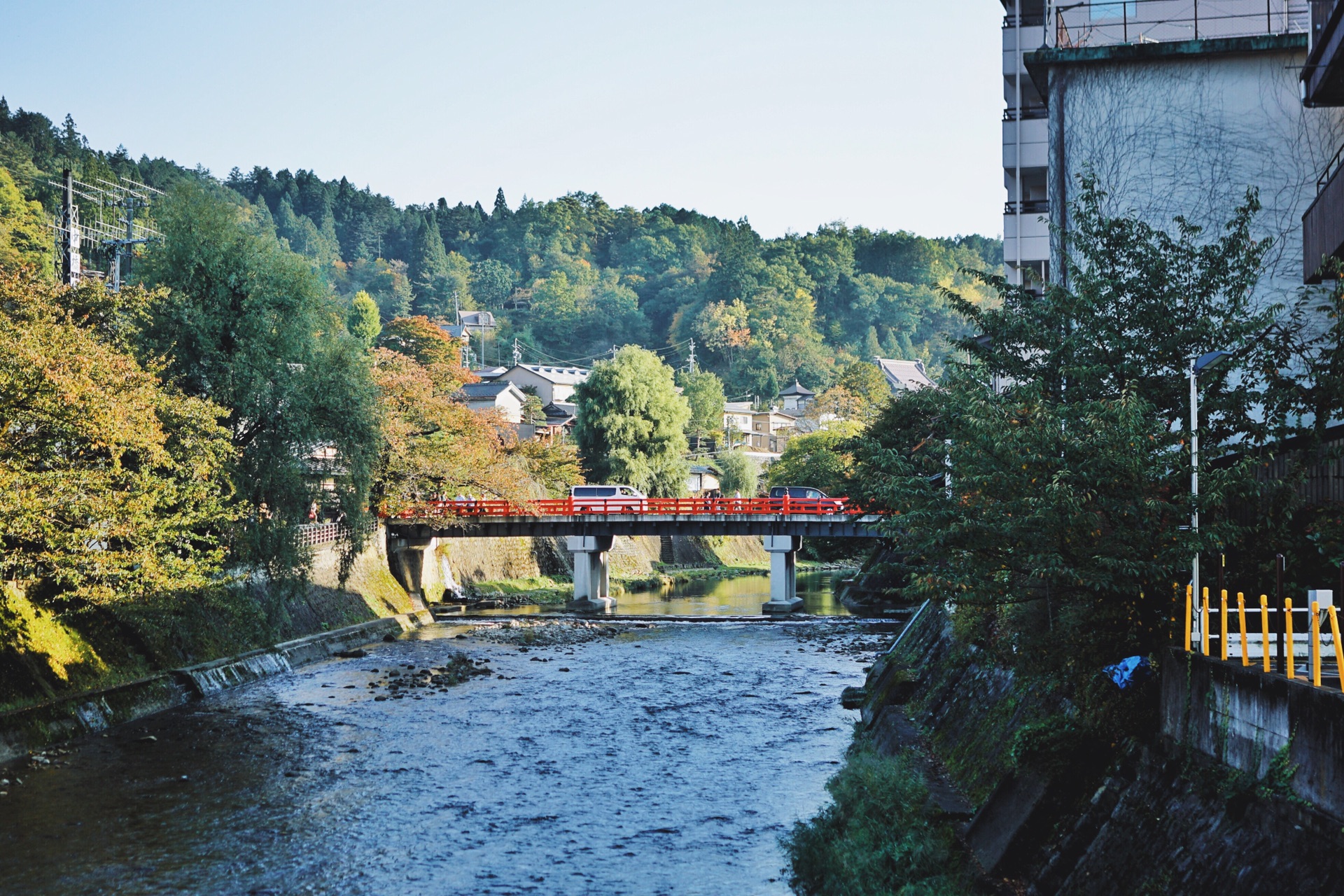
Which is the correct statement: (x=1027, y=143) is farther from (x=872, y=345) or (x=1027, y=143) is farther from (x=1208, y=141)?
(x=872, y=345)

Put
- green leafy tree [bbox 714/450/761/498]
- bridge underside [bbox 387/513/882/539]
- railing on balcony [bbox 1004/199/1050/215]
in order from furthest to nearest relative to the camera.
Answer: green leafy tree [bbox 714/450/761/498]
bridge underside [bbox 387/513/882/539]
railing on balcony [bbox 1004/199/1050/215]

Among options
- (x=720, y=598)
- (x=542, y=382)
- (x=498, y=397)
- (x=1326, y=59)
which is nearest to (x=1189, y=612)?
(x=1326, y=59)

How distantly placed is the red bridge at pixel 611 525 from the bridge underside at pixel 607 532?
28mm

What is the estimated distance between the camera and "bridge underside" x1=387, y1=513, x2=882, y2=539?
4594 centimetres

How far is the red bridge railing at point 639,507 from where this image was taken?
45500mm

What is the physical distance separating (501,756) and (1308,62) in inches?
686

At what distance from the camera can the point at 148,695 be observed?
2480cm

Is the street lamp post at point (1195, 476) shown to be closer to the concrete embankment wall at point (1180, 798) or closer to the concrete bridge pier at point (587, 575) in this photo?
the concrete embankment wall at point (1180, 798)

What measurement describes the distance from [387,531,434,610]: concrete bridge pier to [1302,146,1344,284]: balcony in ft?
109

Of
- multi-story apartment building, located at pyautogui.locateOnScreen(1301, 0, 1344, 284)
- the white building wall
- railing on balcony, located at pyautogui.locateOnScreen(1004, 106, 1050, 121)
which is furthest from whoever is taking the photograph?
railing on balcony, located at pyautogui.locateOnScreen(1004, 106, 1050, 121)

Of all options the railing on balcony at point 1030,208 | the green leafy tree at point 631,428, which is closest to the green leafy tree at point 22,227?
the green leafy tree at point 631,428

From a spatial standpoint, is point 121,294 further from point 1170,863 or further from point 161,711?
point 1170,863

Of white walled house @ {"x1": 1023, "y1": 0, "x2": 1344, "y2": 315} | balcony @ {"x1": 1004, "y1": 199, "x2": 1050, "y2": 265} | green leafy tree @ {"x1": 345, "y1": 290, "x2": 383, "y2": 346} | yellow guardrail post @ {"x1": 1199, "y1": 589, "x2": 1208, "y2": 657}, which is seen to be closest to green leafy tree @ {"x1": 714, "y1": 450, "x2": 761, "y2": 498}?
green leafy tree @ {"x1": 345, "y1": 290, "x2": 383, "y2": 346}

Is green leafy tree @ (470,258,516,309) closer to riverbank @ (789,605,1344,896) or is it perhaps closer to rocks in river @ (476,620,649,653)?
rocks in river @ (476,620,649,653)
